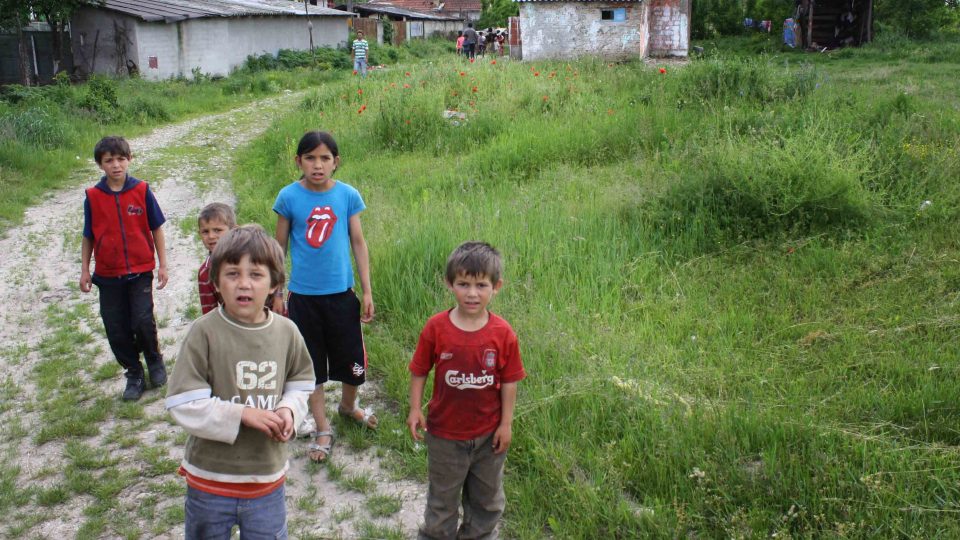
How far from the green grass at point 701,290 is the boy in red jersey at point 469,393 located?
433 mm

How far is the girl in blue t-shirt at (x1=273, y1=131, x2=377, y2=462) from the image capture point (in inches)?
162

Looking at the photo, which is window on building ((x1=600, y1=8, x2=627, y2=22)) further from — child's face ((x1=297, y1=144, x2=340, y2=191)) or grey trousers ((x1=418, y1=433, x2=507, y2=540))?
grey trousers ((x1=418, y1=433, x2=507, y2=540))

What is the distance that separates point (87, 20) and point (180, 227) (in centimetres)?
1855

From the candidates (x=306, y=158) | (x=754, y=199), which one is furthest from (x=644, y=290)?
(x=306, y=158)

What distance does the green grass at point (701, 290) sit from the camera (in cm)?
355

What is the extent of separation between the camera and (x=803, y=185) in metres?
6.71

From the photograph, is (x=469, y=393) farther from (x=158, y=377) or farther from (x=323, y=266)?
(x=158, y=377)

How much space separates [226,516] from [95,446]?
Result: 2.16 meters

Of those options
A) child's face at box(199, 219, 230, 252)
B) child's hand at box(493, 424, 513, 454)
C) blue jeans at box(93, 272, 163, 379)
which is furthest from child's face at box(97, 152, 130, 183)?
child's hand at box(493, 424, 513, 454)

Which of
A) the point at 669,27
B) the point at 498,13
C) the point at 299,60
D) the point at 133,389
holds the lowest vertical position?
the point at 133,389

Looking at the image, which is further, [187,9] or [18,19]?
[187,9]

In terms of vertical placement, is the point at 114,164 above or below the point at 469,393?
above

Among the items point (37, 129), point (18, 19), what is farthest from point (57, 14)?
point (37, 129)

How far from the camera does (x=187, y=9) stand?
83.7 ft
